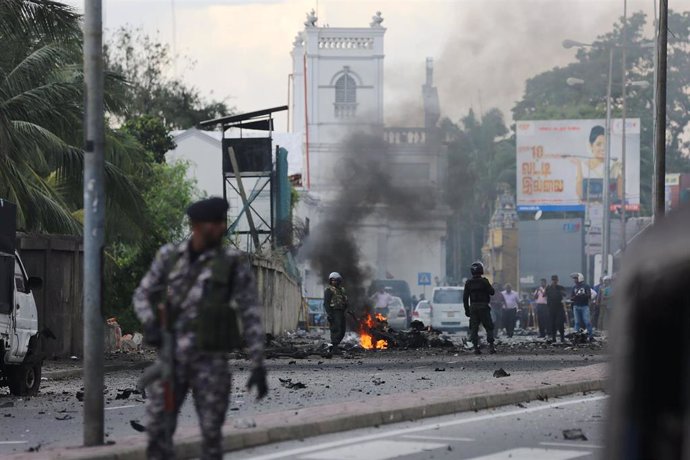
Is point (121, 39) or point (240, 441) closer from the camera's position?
point (240, 441)

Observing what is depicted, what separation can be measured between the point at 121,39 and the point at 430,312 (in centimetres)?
2714

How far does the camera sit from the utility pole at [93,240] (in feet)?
33.9

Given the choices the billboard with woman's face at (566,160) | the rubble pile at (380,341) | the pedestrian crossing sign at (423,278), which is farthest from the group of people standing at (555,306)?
the billboard with woman's face at (566,160)

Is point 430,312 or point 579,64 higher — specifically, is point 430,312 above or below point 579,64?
below

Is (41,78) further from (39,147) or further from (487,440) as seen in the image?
(487,440)

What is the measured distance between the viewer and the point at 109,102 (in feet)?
105

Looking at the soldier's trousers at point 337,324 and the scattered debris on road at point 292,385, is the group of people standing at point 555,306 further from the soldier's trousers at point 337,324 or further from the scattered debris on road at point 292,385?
the scattered debris on road at point 292,385

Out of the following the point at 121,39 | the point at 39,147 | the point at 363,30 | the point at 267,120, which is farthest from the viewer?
the point at 363,30

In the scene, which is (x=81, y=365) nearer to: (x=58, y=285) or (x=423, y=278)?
(x=58, y=285)

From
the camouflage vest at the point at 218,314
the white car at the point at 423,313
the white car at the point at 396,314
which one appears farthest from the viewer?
the white car at the point at 423,313

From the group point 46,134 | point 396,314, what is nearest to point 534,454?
point 46,134

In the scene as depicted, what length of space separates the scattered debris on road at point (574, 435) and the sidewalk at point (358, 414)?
1.70 meters

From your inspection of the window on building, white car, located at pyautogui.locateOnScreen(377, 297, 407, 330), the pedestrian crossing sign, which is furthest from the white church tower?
white car, located at pyautogui.locateOnScreen(377, 297, 407, 330)

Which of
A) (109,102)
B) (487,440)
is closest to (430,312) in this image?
(109,102)
